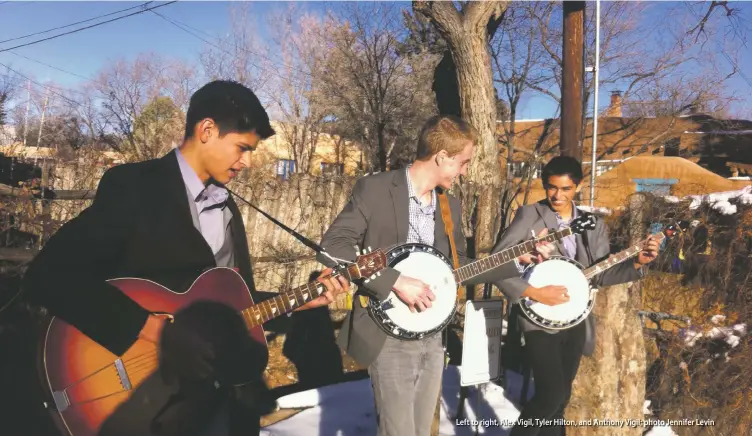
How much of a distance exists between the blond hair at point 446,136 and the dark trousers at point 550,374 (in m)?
1.43

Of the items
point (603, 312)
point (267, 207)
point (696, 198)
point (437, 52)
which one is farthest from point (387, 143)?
point (603, 312)

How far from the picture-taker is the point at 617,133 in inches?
882

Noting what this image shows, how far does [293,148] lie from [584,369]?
831 inches

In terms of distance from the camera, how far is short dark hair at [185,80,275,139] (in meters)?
2.14

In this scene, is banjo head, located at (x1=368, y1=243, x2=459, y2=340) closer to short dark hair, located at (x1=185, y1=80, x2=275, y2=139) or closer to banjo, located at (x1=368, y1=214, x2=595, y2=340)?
banjo, located at (x1=368, y1=214, x2=595, y2=340)

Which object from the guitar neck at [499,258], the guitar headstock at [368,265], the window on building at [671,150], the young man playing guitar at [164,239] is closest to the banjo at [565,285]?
the guitar neck at [499,258]

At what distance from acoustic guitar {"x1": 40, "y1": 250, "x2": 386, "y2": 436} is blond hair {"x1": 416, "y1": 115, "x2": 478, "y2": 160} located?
1.23m

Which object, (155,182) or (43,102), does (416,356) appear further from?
(43,102)

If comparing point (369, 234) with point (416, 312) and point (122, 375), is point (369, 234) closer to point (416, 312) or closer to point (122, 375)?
point (416, 312)

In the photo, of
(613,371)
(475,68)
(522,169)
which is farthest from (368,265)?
(522,169)

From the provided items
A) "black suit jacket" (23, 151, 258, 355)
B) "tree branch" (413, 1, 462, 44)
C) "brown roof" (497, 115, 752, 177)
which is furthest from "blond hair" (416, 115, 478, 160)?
"brown roof" (497, 115, 752, 177)

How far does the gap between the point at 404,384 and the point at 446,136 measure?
1.26 m

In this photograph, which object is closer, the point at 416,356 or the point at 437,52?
the point at 416,356

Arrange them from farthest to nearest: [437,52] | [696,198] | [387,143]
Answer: [387,143], [437,52], [696,198]
